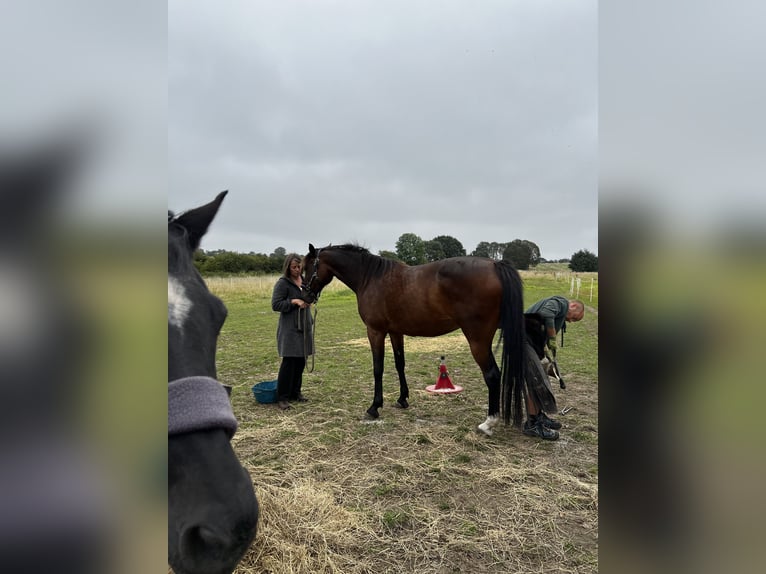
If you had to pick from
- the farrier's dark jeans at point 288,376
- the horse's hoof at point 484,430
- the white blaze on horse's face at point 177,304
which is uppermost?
the white blaze on horse's face at point 177,304

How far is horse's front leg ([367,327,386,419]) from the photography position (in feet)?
16.9

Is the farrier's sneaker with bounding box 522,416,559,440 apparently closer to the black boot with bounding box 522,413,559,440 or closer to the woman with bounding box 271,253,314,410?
the black boot with bounding box 522,413,559,440

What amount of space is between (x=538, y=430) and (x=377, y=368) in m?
2.06

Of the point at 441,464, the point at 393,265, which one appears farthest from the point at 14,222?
the point at 393,265

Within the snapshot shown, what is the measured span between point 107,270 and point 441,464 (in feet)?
12.1

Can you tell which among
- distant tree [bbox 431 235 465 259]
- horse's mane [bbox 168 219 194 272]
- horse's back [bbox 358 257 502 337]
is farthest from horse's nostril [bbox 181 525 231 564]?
distant tree [bbox 431 235 465 259]

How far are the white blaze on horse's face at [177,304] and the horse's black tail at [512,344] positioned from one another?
3644 mm

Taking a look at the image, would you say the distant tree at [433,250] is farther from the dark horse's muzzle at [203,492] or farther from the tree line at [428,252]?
the dark horse's muzzle at [203,492]

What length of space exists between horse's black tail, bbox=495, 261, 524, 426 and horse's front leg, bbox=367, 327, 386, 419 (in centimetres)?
155

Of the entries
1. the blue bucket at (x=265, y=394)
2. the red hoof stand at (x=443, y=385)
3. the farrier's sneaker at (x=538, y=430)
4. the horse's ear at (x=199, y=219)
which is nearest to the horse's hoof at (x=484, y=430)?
the farrier's sneaker at (x=538, y=430)

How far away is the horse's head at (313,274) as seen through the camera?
5719mm

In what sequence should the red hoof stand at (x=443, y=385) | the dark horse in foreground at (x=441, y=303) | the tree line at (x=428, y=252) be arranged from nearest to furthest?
1. the dark horse in foreground at (x=441, y=303)
2. the red hoof stand at (x=443, y=385)
3. the tree line at (x=428, y=252)

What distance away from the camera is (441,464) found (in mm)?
3783

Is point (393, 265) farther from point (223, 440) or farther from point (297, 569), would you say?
point (223, 440)
